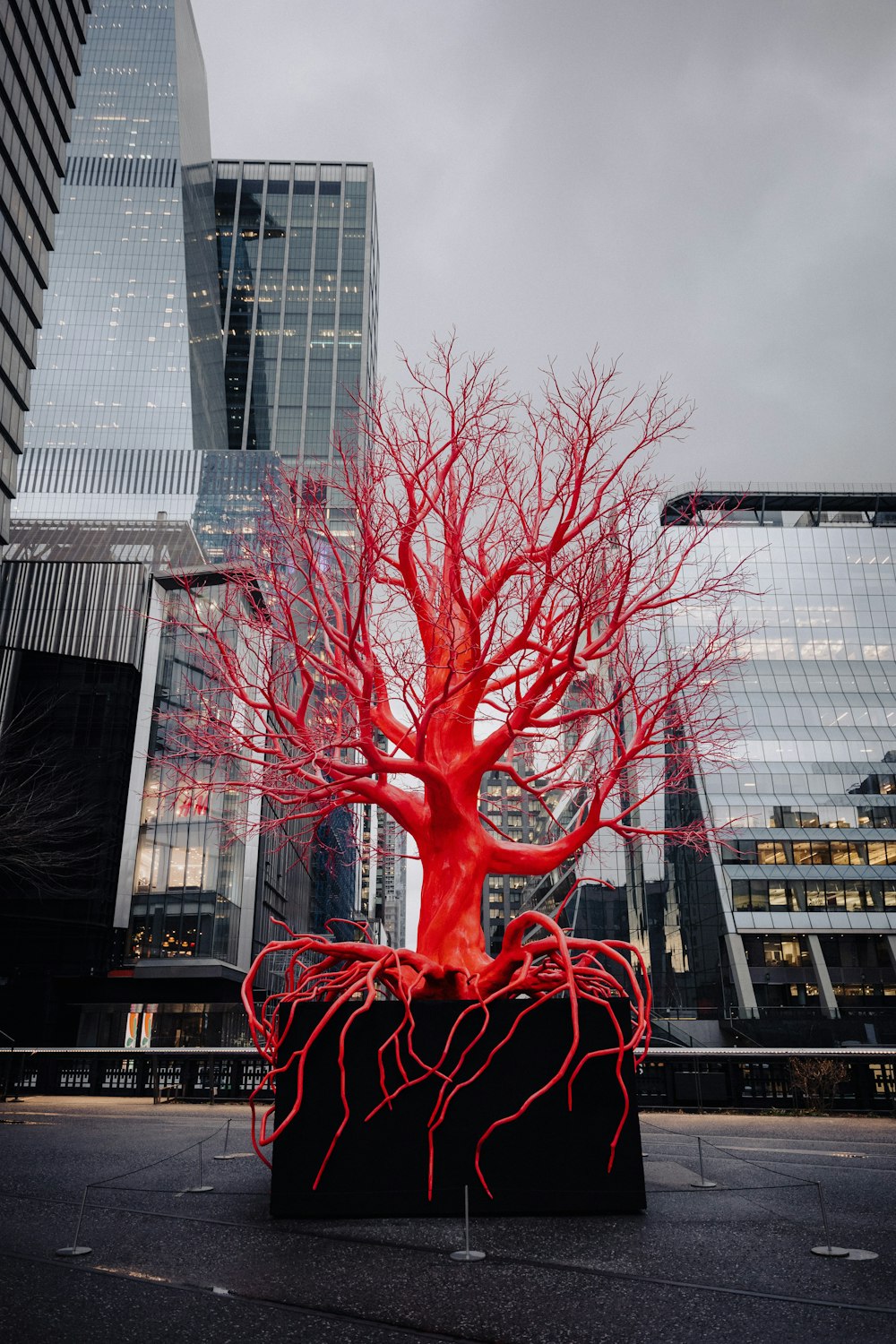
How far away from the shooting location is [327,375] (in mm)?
157875

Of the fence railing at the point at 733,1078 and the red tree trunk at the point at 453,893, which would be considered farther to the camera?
the fence railing at the point at 733,1078

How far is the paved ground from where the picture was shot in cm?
413

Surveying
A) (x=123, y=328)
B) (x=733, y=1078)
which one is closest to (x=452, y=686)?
(x=733, y=1078)

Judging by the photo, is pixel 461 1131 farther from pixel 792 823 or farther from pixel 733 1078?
pixel 792 823

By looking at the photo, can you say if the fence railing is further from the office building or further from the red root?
the office building

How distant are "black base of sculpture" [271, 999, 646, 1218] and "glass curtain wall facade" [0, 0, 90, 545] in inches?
1416

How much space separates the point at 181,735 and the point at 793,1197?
3404 cm

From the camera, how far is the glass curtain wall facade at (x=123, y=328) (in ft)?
375

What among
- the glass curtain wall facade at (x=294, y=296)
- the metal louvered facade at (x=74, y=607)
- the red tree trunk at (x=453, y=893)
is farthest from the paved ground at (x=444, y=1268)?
the glass curtain wall facade at (x=294, y=296)

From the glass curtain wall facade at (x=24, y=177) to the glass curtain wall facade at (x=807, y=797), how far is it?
37.1 metres

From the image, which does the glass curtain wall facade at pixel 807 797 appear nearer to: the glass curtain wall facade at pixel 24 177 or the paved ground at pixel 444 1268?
the glass curtain wall facade at pixel 24 177

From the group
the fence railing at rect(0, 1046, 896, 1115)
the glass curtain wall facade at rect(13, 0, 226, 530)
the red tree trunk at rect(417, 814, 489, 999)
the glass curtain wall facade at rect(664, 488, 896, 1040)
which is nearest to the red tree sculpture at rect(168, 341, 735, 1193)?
the red tree trunk at rect(417, 814, 489, 999)

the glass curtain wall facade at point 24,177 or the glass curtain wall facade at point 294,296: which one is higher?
the glass curtain wall facade at point 294,296

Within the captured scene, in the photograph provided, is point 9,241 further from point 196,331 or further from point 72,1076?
point 196,331
